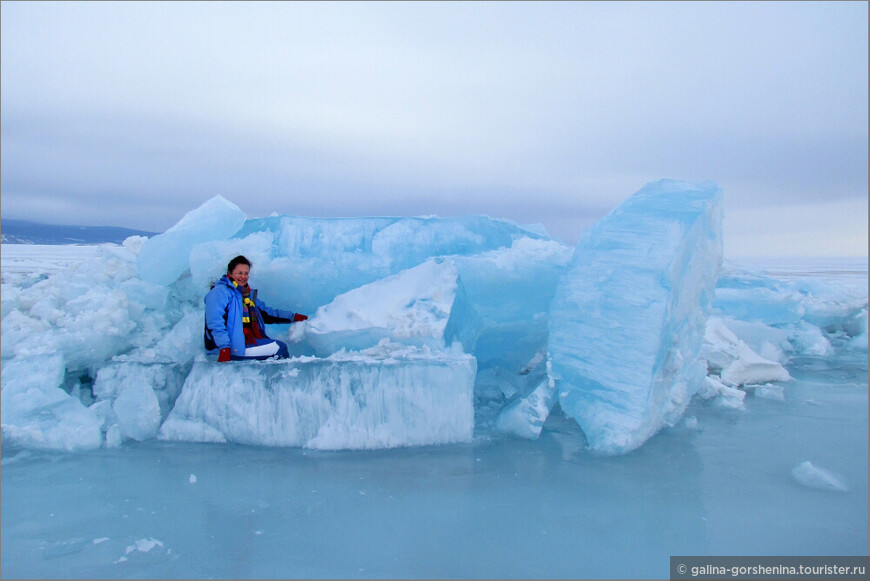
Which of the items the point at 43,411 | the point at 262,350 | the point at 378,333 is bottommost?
the point at 43,411

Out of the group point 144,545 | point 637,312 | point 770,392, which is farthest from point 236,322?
point 770,392

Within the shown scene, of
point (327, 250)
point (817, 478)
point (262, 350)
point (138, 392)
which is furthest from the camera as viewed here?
point (327, 250)

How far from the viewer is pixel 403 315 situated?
4.39 m

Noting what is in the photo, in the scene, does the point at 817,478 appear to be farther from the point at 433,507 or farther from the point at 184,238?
the point at 184,238

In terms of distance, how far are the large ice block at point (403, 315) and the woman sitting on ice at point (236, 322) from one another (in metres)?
0.34

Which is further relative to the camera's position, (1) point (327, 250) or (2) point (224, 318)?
(1) point (327, 250)

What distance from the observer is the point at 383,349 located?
424 centimetres

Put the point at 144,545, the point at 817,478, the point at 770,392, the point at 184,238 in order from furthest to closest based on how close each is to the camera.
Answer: the point at 770,392
the point at 184,238
the point at 817,478
the point at 144,545

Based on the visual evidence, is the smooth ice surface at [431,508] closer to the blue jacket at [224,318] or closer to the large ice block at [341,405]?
the large ice block at [341,405]

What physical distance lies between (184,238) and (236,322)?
1.21 metres

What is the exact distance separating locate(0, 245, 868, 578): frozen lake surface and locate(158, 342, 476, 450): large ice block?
0.41 ft

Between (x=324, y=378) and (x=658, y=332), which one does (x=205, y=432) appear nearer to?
(x=324, y=378)

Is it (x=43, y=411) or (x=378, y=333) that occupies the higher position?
(x=378, y=333)

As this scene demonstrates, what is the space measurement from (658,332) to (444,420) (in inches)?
64.9
